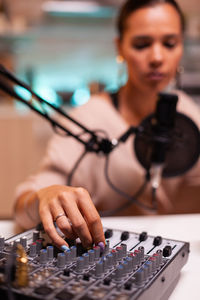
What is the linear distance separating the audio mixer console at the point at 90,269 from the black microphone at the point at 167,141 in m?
0.30

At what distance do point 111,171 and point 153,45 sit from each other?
406 mm

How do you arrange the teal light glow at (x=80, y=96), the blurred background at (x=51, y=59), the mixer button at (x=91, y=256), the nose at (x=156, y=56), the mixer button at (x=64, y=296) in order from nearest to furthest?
the mixer button at (x=64, y=296) → the mixer button at (x=91, y=256) → the nose at (x=156, y=56) → the blurred background at (x=51, y=59) → the teal light glow at (x=80, y=96)

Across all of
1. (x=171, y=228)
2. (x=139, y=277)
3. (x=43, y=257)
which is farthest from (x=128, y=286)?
(x=171, y=228)

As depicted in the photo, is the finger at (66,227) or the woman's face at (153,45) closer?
the finger at (66,227)

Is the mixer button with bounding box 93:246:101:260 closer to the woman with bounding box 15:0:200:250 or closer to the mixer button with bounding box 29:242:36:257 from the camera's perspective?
the mixer button with bounding box 29:242:36:257

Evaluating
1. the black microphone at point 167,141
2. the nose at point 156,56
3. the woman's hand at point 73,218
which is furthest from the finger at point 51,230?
the nose at point 156,56

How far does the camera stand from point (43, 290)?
0.41m

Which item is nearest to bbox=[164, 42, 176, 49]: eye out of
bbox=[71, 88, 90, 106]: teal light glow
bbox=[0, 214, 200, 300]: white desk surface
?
bbox=[0, 214, 200, 300]: white desk surface

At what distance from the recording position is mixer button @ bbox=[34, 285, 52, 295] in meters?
0.40

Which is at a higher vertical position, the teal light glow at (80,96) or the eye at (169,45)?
the eye at (169,45)

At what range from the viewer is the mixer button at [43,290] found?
0.40m

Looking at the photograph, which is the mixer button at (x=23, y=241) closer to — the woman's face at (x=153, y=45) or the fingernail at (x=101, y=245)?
the fingernail at (x=101, y=245)

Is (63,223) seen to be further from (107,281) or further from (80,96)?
(80,96)

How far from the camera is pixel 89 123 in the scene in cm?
125
